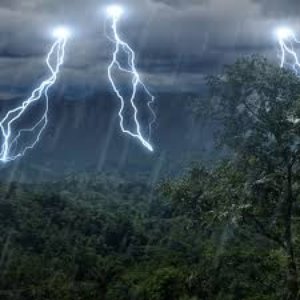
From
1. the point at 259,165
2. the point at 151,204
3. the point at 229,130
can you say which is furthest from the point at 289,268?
the point at 151,204

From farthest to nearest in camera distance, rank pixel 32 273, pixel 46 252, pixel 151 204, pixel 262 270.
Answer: pixel 151 204
pixel 46 252
pixel 32 273
pixel 262 270

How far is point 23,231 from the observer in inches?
3221

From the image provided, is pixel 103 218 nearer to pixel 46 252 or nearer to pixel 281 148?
pixel 46 252

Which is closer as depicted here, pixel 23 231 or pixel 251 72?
pixel 251 72

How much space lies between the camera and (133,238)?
86938mm

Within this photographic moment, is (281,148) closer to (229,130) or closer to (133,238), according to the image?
(229,130)

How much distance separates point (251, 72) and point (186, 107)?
2.48 metres

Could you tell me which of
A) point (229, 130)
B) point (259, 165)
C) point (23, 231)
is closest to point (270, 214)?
point (259, 165)

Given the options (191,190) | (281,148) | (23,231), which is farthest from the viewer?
(23,231)

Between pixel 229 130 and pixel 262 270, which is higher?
pixel 229 130

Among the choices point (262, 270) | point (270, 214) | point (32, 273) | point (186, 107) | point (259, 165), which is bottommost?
point (32, 273)

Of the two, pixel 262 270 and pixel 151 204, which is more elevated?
pixel 151 204

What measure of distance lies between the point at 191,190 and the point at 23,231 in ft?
216

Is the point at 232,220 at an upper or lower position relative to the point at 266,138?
lower
